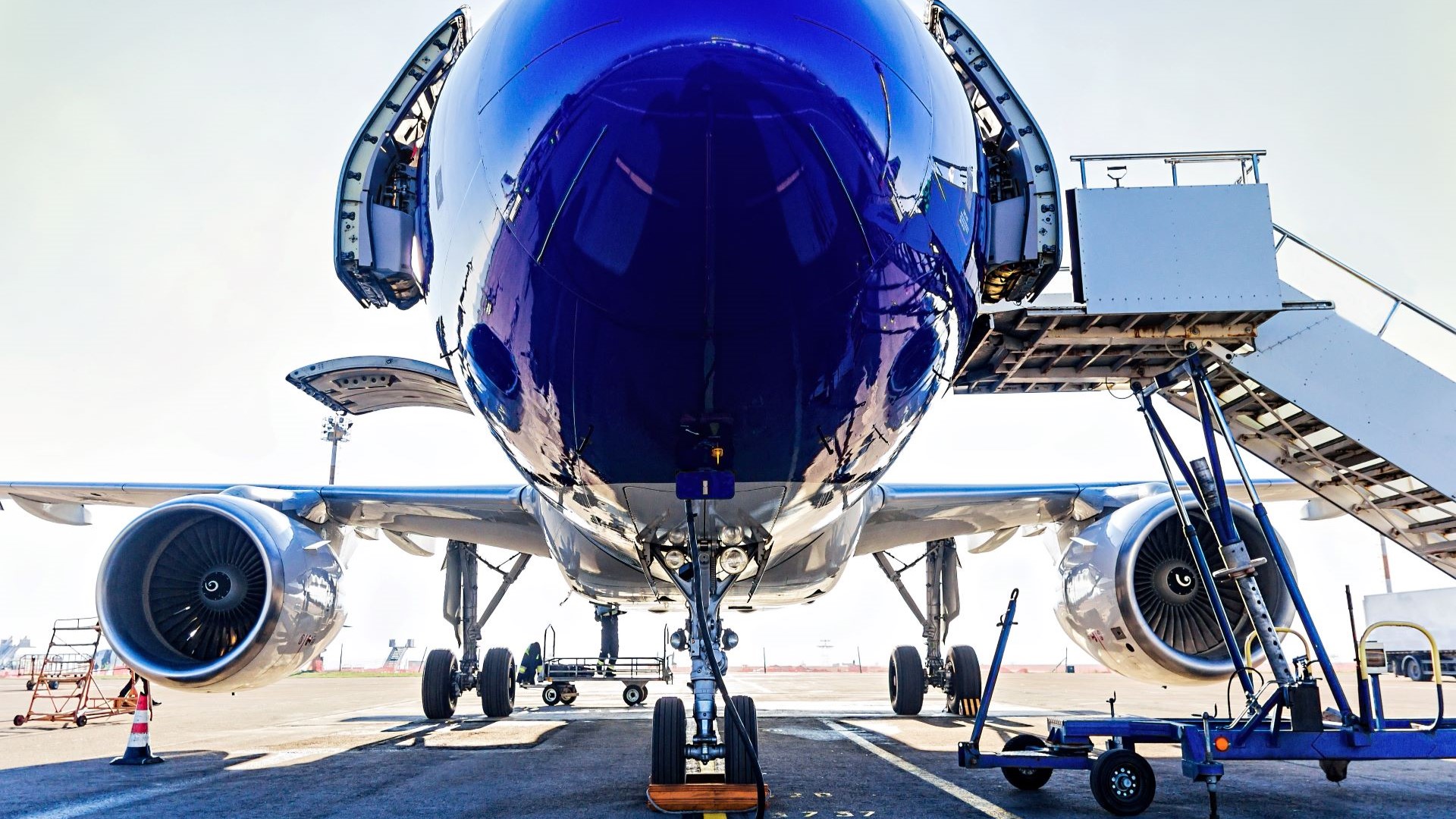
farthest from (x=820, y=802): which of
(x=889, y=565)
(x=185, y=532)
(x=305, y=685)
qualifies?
(x=305, y=685)

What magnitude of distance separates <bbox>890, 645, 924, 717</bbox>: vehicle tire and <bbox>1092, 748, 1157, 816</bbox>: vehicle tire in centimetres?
732

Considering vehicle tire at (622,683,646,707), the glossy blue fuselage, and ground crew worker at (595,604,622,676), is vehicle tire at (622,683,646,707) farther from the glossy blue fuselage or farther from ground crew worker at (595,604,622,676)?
the glossy blue fuselage

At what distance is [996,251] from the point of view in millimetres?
5242

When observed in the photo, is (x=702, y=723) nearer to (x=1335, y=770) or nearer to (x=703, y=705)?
(x=703, y=705)

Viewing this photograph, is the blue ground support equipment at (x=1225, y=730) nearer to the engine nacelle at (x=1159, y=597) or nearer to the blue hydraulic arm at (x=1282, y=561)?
the blue hydraulic arm at (x=1282, y=561)

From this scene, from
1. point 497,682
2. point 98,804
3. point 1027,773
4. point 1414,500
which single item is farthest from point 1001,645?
point 497,682

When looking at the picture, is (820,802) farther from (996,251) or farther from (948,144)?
(948,144)

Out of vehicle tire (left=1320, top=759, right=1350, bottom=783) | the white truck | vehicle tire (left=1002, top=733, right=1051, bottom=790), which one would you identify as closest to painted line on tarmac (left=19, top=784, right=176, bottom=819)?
vehicle tire (left=1002, top=733, right=1051, bottom=790)

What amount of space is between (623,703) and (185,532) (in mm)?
11369

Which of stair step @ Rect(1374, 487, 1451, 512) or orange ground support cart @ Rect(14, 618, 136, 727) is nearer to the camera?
stair step @ Rect(1374, 487, 1451, 512)

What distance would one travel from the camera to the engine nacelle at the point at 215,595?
7.68 meters

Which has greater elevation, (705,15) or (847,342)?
(705,15)

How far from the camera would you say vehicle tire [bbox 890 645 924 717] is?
12523 millimetres

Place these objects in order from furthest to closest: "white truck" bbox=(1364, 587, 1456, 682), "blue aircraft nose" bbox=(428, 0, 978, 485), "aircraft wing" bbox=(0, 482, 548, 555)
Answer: "white truck" bbox=(1364, 587, 1456, 682), "aircraft wing" bbox=(0, 482, 548, 555), "blue aircraft nose" bbox=(428, 0, 978, 485)
